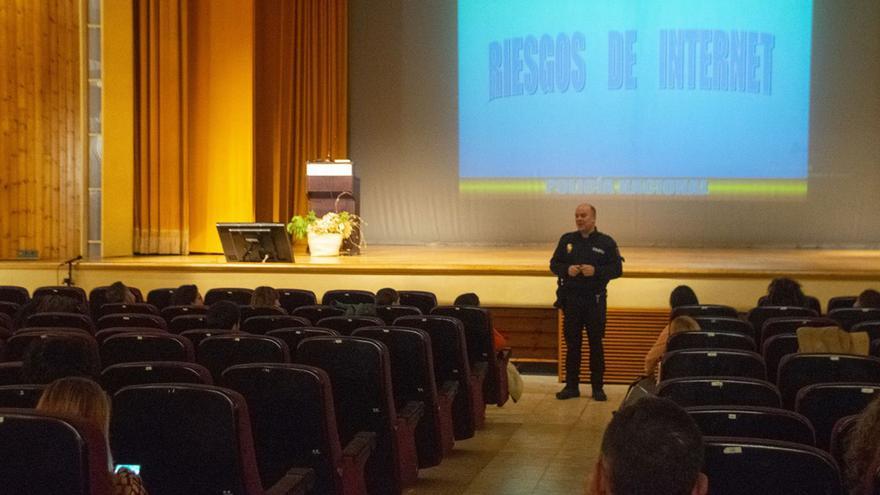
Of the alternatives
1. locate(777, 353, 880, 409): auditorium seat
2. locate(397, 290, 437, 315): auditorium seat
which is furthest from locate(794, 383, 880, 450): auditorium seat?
locate(397, 290, 437, 315): auditorium seat

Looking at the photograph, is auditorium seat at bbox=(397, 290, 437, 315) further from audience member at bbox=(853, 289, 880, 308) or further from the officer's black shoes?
audience member at bbox=(853, 289, 880, 308)

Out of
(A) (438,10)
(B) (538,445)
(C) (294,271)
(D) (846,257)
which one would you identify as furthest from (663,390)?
(A) (438,10)

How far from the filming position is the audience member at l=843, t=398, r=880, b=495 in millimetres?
2605

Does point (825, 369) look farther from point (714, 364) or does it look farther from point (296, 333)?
point (296, 333)

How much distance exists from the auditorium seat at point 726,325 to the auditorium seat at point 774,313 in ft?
1.60

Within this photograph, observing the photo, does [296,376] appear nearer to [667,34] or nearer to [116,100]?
[116,100]

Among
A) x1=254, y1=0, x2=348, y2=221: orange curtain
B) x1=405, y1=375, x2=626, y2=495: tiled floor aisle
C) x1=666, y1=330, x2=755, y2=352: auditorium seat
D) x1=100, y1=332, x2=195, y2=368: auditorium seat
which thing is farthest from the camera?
x1=254, y1=0, x2=348, y2=221: orange curtain

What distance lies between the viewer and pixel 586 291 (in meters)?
8.27

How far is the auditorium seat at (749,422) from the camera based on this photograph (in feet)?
9.58

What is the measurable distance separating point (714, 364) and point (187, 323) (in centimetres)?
292

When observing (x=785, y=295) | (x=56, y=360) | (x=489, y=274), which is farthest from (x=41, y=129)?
(x=56, y=360)

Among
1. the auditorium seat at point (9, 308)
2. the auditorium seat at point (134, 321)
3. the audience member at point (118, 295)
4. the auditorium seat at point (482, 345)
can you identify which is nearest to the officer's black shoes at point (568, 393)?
the auditorium seat at point (482, 345)

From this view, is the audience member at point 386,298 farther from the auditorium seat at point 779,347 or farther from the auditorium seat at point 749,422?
the auditorium seat at point 749,422

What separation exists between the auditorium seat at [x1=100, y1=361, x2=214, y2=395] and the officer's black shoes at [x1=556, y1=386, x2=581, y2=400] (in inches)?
195
